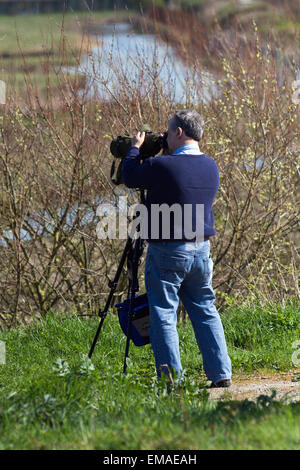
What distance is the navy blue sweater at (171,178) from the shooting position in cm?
414

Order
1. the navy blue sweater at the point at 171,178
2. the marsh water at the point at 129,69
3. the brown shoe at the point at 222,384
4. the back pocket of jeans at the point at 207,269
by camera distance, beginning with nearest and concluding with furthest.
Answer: the navy blue sweater at the point at 171,178, the back pocket of jeans at the point at 207,269, the brown shoe at the point at 222,384, the marsh water at the point at 129,69

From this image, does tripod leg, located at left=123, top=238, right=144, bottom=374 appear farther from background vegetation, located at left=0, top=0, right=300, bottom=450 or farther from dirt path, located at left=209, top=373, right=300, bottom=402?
background vegetation, located at left=0, top=0, right=300, bottom=450

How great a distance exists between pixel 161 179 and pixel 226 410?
1.46 metres

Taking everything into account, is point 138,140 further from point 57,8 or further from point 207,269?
point 57,8

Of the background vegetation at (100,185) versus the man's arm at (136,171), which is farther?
the background vegetation at (100,185)

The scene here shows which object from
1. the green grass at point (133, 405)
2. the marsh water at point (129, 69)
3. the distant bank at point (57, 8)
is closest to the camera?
the green grass at point (133, 405)

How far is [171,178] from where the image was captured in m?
4.15

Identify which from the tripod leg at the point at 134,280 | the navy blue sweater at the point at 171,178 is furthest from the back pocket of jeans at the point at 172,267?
the tripod leg at the point at 134,280

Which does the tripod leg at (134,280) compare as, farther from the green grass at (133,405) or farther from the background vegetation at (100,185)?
the background vegetation at (100,185)

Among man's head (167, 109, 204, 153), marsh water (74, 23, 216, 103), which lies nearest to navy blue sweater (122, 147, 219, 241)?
man's head (167, 109, 204, 153)

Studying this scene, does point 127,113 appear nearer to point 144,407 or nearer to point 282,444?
point 144,407

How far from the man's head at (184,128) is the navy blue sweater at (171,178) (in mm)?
121

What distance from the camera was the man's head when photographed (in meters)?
4.26
